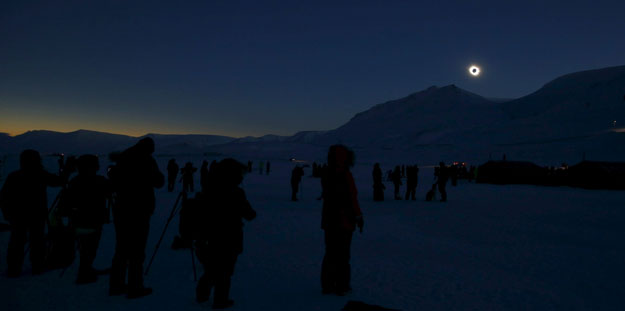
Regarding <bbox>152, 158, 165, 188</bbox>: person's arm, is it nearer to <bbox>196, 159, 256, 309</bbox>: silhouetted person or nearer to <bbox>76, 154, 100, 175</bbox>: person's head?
<bbox>196, 159, 256, 309</bbox>: silhouetted person

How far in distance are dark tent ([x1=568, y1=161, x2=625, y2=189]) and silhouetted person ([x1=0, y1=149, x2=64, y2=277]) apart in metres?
30.3

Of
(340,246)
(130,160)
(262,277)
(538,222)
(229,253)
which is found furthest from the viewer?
(538,222)

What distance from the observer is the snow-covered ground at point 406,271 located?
4.75 meters

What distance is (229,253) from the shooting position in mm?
4242

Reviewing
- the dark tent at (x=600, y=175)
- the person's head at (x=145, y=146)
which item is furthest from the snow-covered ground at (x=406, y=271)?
the dark tent at (x=600, y=175)

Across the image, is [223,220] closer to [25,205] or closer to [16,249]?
[25,205]

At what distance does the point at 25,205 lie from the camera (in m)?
5.35

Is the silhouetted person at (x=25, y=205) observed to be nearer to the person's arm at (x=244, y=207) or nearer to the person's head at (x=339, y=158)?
the person's arm at (x=244, y=207)

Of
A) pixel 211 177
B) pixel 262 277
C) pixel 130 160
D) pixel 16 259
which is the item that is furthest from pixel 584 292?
pixel 16 259

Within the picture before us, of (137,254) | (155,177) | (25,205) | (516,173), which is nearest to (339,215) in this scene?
(155,177)

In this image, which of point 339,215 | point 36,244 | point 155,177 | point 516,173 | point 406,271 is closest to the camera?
point 155,177

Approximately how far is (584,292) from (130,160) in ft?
20.6

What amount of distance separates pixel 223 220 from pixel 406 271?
3347mm

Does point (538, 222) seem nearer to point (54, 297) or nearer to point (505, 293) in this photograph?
point (505, 293)
